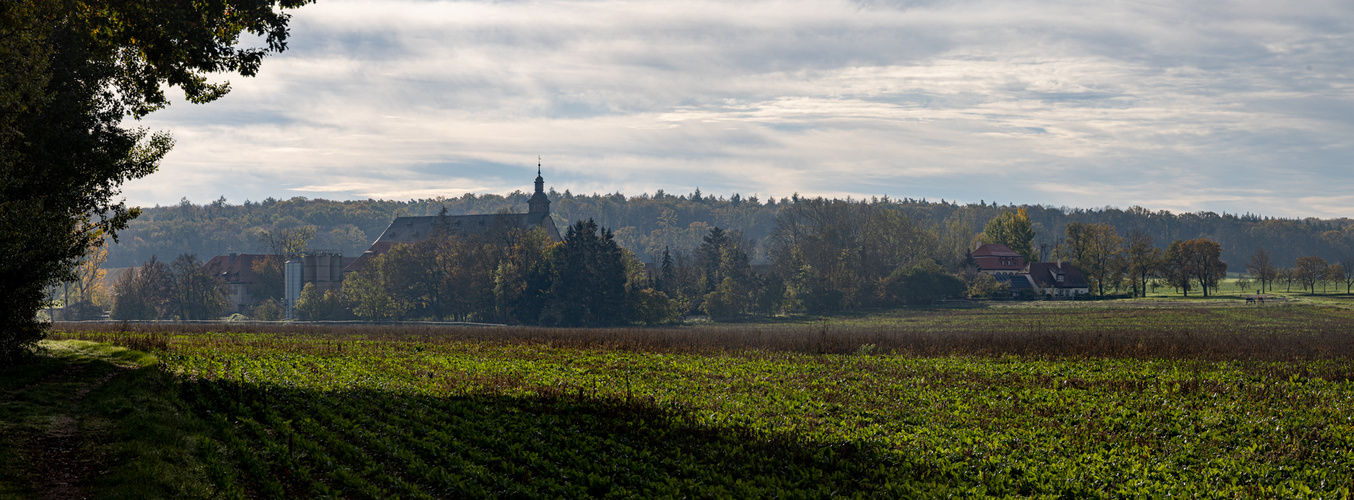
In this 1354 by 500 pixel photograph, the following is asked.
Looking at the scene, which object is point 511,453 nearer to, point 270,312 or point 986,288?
point 270,312

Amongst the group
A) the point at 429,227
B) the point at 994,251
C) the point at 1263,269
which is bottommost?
the point at 1263,269

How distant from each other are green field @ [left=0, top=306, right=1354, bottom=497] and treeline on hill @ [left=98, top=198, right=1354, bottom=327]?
54614 mm

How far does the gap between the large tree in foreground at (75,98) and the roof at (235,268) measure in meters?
108

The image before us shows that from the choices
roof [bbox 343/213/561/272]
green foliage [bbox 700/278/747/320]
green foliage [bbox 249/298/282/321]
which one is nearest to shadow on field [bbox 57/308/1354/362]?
green foliage [bbox 700/278/747/320]

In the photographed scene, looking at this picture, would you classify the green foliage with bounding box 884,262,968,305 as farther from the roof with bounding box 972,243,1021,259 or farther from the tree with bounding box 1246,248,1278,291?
the tree with bounding box 1246,248,1278,291

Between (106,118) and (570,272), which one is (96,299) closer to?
(570,272)

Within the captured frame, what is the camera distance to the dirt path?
11891 mm

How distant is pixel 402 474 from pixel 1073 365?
2435 centimetres

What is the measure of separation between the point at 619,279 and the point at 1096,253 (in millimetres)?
72527

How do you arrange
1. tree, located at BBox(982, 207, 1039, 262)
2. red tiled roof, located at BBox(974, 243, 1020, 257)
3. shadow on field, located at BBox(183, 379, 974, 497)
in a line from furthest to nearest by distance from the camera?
tree, located at BBox(982, 207, 1039, 262), red tiled roof, located at BBox(974, 243, 1020, 257), shadow on field, located at BBox(183, 379, 974, 497)

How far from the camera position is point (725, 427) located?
18.8 meters

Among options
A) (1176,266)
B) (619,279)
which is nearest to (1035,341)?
(619,279)

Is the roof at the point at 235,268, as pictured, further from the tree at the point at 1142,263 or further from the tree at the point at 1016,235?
the tree at the point at 1142,263

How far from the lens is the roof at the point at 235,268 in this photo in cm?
12481
